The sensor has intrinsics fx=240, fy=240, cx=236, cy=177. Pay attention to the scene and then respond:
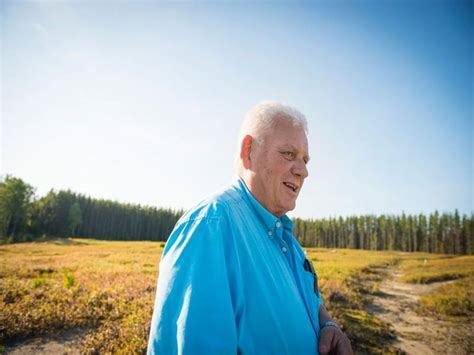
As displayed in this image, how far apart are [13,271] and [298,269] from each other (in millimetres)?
15554

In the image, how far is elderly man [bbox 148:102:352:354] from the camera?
125 cm

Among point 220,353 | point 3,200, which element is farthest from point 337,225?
point 220,353

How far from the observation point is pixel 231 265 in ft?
4.95

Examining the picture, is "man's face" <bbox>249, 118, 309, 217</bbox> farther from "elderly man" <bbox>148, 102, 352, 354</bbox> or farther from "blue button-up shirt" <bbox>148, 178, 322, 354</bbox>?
"blue button-up shirt" <bbox>148, 178, 322, 354</bbox>

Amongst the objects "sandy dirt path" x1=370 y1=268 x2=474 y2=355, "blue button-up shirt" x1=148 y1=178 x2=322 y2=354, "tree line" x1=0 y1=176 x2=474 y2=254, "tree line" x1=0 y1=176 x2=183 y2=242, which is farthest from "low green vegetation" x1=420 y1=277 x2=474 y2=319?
"tree line" x1=0 y1=176 x2=474 y2=254

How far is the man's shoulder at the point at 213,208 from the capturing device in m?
1.51

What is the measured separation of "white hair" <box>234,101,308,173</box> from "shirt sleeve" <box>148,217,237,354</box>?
1.11m

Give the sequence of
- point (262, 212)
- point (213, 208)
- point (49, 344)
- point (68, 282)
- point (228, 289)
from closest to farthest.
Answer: point (228, 289) < point (213, 208) < point (262, 212) < point (49, 344) < point (68, 282)

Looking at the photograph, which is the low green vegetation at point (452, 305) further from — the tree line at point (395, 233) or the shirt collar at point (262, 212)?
the tree line at point (395, 233)

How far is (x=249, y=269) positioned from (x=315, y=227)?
352ft

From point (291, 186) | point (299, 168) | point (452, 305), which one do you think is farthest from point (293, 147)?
point (452, 305)

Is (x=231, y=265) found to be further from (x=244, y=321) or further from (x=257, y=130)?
(x=257, y=130)

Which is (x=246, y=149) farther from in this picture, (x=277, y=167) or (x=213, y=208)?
(x=213, y=208)

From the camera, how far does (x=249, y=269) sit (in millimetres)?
1574
